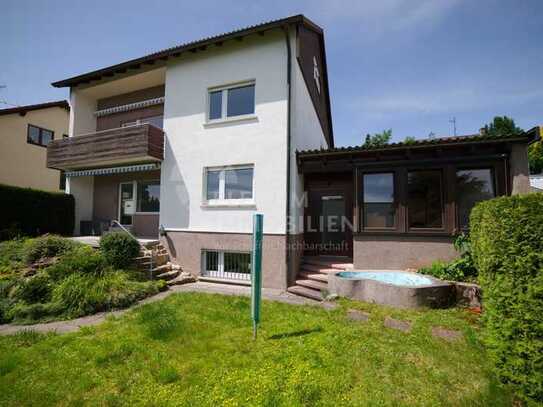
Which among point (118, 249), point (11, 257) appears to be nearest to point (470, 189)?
point (118, 249)

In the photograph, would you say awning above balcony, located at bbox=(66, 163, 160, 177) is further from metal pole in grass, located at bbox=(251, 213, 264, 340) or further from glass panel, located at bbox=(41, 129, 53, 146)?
glass panel, located at bbox=(41, 129, 53, 146)

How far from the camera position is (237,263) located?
11328 millimetres

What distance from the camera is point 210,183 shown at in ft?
39.4

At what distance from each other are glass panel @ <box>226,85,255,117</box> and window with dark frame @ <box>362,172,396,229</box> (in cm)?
630

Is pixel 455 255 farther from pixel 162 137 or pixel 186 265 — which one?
pixel 162 137

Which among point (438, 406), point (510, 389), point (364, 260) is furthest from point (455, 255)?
point (438, 406)

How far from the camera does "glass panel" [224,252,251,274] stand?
11164 millimetres

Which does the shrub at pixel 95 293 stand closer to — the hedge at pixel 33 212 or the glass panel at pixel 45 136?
the hedge at pixel 33 212

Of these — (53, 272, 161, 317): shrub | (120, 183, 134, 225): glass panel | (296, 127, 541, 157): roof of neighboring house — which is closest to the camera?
(53, 272, 161, 317): shrub

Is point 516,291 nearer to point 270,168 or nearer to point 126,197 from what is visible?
point 270,168

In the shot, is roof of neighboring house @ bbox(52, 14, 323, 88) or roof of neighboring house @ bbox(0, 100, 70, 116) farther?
roof of neighboring house @ bbox(0, 100, 70, 116)

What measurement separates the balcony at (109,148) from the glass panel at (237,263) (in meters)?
6.38

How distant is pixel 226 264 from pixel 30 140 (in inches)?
885

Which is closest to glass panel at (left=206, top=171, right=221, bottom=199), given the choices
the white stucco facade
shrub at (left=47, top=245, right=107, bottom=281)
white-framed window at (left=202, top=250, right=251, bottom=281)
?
the white stucco facade
